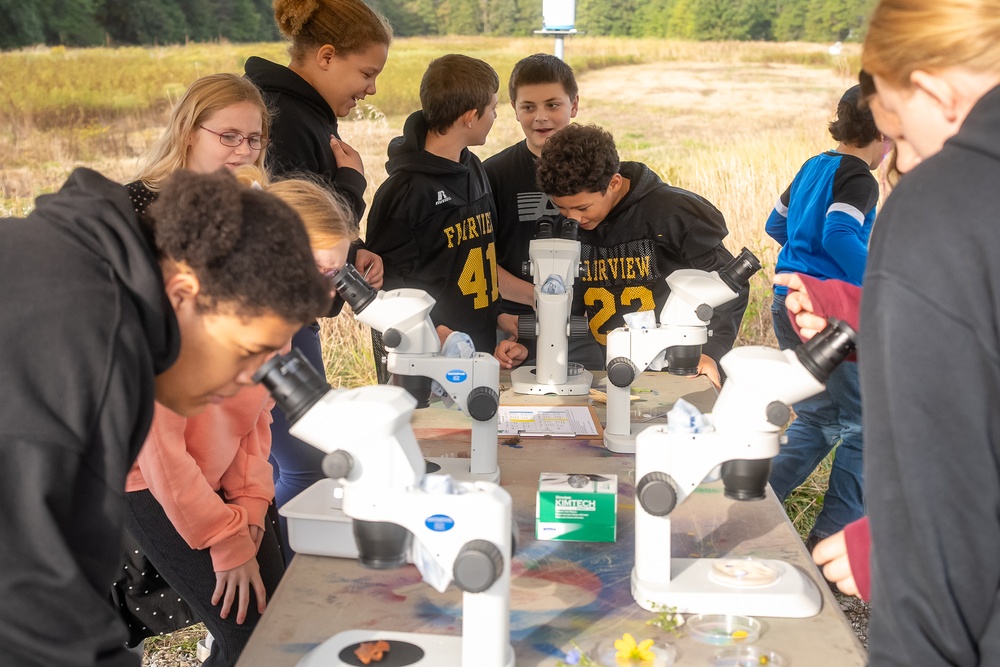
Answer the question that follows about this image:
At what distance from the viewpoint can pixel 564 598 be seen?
1.55 metres

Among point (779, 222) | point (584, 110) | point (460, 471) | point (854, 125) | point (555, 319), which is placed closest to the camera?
point (460, 471)

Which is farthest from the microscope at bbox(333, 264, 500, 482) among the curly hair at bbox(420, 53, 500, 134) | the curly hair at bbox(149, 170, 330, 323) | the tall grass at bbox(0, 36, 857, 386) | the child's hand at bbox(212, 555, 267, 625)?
the tall grass at bbox(0, 36, 857, 386)

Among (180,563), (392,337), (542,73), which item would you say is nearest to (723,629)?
(392,337)

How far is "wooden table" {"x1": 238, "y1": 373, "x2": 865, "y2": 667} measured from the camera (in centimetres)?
140

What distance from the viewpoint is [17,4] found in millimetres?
7883

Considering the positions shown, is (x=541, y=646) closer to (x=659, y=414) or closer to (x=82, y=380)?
(x=82, y=380)

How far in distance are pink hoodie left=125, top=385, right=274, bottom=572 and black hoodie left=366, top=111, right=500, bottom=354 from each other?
1.10m

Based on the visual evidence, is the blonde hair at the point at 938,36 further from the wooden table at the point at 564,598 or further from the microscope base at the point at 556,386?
the microscope base at the point at 556,386

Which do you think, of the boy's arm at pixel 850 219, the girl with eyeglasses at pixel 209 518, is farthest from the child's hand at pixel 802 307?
the boy's arm at pixel 850 219

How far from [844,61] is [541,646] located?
1003 centimetres

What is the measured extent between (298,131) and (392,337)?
117 cm

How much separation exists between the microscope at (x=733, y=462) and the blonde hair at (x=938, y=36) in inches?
17.6

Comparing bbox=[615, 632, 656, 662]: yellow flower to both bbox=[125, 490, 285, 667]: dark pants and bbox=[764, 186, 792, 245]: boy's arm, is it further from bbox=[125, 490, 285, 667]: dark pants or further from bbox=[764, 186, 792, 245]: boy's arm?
bbox=[764, 186, 792, 245]: boy's arm

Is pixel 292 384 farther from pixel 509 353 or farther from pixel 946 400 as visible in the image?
pixel 509 353
